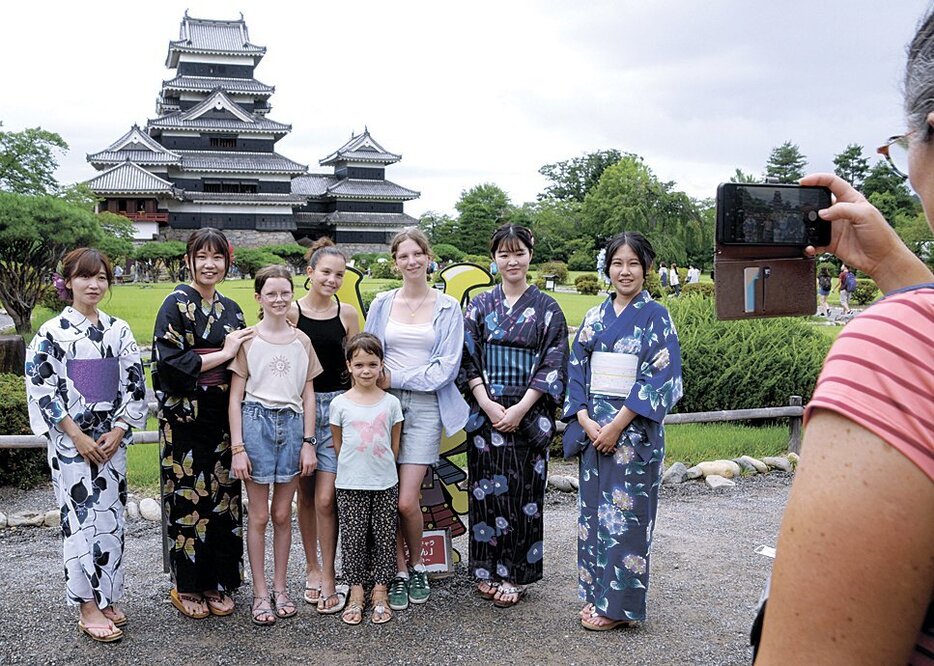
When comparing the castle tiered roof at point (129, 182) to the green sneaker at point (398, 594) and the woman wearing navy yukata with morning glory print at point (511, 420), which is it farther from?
the green sneaker at point (398, 594)

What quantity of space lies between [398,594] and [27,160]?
69.6ft

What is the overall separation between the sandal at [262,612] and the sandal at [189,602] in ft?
0.77

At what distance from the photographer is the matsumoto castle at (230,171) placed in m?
34.9

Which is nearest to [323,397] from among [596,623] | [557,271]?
[596,623]

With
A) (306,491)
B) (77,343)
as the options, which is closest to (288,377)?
(306,491)

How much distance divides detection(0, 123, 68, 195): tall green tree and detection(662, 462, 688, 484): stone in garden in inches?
773

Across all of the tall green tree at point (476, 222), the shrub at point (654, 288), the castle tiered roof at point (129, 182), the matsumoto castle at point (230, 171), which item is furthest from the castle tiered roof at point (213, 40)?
the shrub at point (654, 288)

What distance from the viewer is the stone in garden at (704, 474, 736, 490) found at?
6.18 meters

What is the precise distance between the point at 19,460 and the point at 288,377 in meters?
3.28

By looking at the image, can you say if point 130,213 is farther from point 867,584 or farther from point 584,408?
point 867,584

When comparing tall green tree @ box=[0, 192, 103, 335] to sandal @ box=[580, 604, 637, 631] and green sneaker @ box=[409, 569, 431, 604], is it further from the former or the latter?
sandal @ box=[580, 604, 637, 631]

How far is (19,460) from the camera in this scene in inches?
227

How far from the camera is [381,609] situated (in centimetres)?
375

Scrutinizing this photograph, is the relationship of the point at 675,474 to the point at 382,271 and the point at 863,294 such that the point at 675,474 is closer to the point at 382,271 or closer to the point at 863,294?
the point at 863,294
